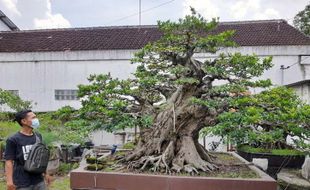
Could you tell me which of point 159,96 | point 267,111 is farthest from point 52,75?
point 267,111

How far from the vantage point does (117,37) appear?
45.5 feet

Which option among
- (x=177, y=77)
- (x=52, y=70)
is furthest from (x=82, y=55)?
(x=177, y=77)

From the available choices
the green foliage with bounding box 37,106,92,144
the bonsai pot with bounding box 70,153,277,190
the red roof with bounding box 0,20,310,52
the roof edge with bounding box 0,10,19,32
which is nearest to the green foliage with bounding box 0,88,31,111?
the green foliage with bounding box 37,106,92,144

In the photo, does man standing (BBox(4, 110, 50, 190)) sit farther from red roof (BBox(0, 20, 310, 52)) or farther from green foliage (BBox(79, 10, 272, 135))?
red roof (BBox(0, 20, 310, 52))

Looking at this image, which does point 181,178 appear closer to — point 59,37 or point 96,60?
point 96,60

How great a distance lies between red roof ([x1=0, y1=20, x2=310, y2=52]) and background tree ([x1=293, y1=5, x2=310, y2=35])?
147 inches

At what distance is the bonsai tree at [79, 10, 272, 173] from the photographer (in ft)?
12.4

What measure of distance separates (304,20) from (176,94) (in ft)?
49.5

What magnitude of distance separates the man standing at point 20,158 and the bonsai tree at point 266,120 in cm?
183

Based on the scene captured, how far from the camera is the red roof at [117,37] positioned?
12539mm

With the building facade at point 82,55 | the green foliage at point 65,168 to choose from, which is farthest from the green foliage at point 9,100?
the building facade at point 82,55

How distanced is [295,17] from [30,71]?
43.1 ft

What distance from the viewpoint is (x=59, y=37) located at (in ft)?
47.7

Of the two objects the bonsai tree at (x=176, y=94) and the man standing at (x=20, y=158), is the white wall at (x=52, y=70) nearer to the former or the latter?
the bonsai tree at (x=176, y=94)
